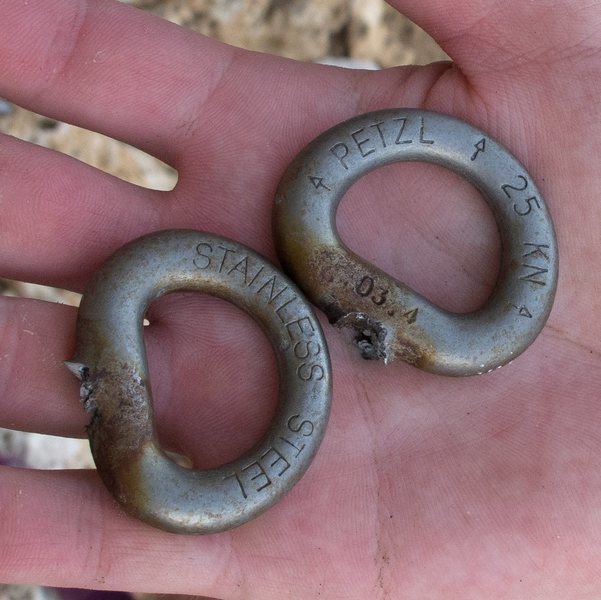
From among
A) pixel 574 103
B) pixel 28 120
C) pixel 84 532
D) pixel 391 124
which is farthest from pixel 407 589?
pixel 28 120

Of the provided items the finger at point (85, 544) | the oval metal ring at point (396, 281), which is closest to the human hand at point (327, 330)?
the finger at point (85, 544)

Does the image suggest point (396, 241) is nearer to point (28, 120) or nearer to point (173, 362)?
point (173, 362)

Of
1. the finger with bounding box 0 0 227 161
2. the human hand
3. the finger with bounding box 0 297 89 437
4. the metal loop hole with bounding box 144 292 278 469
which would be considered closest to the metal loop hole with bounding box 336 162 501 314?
the human hand

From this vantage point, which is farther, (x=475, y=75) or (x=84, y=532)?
(x=475, y=75)

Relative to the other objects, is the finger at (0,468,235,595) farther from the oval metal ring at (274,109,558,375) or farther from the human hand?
the oval metal ring at (274,109,558,375)

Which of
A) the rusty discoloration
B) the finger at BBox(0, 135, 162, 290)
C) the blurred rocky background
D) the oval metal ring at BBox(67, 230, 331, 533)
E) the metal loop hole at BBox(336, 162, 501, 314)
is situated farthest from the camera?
the blurred rocky background

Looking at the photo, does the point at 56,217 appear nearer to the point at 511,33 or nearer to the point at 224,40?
the point at 511,33

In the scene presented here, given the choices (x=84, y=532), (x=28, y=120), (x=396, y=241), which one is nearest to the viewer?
(x=84, y=532)

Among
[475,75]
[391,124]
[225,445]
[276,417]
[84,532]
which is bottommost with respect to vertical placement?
[84,532]
